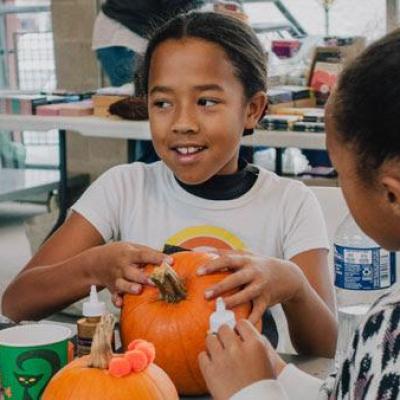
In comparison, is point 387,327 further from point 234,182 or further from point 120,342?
point 234,182

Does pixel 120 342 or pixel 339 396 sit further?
pixel 120 342

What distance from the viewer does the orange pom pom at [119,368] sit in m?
0.98

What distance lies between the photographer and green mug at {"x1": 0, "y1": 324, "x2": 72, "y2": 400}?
1021 mm

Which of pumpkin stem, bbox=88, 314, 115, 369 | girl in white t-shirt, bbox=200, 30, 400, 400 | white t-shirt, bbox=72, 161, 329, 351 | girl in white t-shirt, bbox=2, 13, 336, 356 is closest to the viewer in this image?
girl in white t-shirt, bbox=200, 30, 400, 400

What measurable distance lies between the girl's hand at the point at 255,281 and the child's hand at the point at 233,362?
0.58ft

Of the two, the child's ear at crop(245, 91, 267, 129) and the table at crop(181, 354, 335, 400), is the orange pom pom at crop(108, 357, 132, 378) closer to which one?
the table at crop(181, 354, 335, 400)

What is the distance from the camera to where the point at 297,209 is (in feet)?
5.41

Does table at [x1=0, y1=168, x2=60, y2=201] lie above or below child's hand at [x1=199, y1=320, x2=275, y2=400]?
below

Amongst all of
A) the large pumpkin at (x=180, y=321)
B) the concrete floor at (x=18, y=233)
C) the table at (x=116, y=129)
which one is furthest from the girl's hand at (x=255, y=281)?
the concrete floor at (x=18, y=233)

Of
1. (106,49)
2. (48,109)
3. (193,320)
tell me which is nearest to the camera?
(193,320)

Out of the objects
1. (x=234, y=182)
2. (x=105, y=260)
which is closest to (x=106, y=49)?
(x=234, y=182)

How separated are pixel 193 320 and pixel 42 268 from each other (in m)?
0.48

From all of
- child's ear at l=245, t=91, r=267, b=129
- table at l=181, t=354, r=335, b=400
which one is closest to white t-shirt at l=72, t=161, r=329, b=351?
child's ear at l=245, t=91, r=267, b=129

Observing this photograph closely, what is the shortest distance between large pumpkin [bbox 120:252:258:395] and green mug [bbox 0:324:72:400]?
0.17 meters
